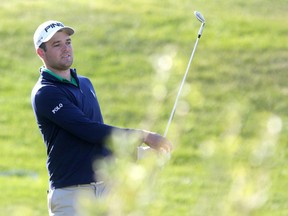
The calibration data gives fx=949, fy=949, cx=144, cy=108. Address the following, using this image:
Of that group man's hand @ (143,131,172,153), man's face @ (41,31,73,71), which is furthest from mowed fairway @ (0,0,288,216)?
man's hand @ (143,131,172,153)

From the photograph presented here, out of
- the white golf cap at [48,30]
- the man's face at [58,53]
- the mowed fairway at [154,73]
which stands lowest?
the man's face at [58,53]

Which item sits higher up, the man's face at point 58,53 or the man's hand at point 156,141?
the man's face at point 58,53

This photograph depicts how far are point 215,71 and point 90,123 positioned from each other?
47.1ft

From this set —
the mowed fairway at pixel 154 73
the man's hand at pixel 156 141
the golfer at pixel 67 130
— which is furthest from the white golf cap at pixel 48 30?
the mowed fairway at pixel 154 73

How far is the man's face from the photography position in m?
6.14

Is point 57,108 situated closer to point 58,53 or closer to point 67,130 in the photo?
point 67,130

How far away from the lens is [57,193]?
6012mm

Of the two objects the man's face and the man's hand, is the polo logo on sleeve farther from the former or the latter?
the man's hand

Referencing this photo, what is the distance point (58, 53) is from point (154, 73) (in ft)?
44.3

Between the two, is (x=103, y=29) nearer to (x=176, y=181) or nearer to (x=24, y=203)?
(x=176, y=181)

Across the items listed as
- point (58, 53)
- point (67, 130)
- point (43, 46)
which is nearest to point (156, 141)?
point (67, 130)

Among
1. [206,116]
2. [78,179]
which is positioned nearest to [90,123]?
[78,179]

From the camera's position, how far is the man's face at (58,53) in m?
6.14

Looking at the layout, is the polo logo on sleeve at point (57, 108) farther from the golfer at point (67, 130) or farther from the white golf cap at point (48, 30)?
the white golf cap at point (48, 30)
